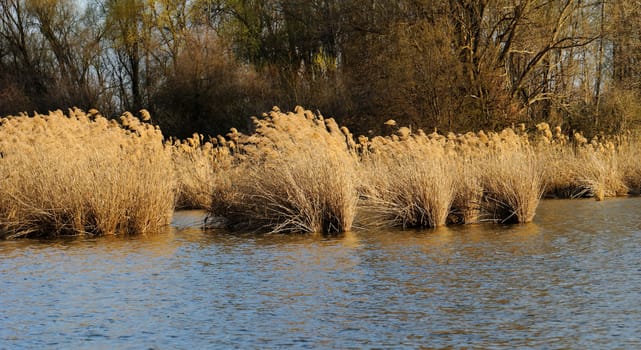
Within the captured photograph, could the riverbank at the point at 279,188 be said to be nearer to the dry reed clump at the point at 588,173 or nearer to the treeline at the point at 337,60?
the dry reed clump at the point at 588,173

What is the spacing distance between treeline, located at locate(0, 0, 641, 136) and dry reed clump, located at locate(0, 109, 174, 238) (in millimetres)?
11604

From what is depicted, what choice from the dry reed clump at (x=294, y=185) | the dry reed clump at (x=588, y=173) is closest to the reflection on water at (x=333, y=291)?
the dry reed clump at (x=294, y=185)

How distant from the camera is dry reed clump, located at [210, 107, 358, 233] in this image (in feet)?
33.0

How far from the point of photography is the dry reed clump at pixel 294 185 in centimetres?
1005

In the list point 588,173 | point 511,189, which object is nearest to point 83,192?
point 511,189

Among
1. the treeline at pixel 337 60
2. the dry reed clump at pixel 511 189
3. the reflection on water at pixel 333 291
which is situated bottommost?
the reflection on water at pixel 333 291

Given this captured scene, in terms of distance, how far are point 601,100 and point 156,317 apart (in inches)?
907

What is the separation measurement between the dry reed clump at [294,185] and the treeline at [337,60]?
10876mm

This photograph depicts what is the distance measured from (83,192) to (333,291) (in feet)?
16.6

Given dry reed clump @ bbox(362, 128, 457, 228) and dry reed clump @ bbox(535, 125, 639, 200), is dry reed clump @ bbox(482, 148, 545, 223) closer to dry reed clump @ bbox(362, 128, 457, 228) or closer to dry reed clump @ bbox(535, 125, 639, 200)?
dry reed clump @ bbox(362, 128, 457, 228)

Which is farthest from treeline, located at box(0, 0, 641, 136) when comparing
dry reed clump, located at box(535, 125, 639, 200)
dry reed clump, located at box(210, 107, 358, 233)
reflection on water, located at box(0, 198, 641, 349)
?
reflection on water, located at box(0, 198, 641, 349)

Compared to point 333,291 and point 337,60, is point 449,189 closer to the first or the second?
point 333,291

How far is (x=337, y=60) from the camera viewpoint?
2944 centimetres

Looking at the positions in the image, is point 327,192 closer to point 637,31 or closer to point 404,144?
point 404,144
